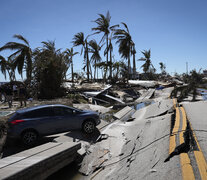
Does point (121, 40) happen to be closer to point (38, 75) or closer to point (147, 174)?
point (38, 75)

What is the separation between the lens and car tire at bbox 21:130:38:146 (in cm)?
700

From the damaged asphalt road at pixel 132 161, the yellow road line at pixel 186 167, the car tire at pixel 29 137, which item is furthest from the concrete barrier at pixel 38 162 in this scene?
the yellow road line at pixel 186 167

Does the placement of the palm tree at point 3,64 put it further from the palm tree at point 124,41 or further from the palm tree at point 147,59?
the palm tree at point 147,59

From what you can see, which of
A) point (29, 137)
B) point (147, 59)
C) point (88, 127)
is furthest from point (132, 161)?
point (147, 59)

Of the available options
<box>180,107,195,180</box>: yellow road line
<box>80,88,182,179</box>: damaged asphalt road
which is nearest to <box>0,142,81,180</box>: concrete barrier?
<box>80,88,182,179</box>: damaged asphalt road

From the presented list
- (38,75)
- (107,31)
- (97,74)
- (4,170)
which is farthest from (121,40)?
(4,170)

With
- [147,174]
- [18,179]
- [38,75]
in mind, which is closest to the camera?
[147,174]

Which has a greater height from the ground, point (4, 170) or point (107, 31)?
point (107, 31)

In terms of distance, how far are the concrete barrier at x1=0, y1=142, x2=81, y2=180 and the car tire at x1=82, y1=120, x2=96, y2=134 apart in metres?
2.39

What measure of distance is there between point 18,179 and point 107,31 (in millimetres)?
30733

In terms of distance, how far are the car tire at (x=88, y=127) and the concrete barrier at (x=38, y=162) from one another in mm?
2387

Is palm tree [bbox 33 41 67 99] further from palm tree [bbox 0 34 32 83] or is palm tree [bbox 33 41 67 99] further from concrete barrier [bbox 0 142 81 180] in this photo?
concrete barrier [bbox 0 142 81 180]

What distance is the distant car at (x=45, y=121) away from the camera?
274 inches

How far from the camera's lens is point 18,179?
12.6 feet
